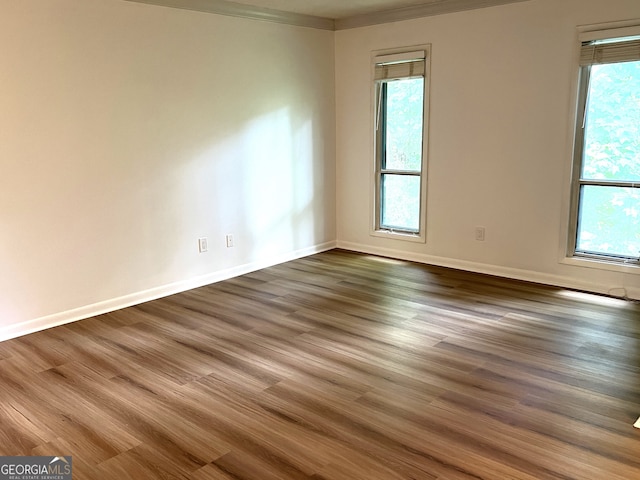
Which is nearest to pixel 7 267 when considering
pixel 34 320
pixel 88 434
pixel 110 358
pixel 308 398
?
pixel 34 320

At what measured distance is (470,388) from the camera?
9.54 ft

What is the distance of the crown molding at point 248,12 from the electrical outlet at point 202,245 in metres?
1.87

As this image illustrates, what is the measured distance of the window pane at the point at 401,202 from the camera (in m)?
5.53

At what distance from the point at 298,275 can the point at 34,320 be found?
2197 millimetres

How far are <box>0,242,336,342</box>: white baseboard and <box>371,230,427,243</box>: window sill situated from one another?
0.83 meters

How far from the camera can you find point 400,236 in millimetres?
5617

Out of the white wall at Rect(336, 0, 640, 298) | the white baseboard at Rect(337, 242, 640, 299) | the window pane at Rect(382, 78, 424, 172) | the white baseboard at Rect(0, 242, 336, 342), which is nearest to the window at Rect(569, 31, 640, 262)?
the white wall at Rect(336, 0, 640, 298)

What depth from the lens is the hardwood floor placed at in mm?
2324

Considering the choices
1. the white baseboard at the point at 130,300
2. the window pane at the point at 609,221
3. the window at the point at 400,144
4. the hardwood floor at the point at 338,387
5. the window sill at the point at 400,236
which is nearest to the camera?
the hardwood floor at the point at 338,387

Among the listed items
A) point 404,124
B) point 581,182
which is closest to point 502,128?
point 581,182

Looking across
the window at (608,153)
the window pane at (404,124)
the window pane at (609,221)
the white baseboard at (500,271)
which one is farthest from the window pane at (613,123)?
the window pane at (404,124)

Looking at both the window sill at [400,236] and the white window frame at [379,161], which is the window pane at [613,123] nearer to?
the white window frame at [379,161]

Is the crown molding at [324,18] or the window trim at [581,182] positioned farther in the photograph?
the crown molding at [324,18]

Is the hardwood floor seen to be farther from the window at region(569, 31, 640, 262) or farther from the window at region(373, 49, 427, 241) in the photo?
the window at region(373, 49, 427, 241)
